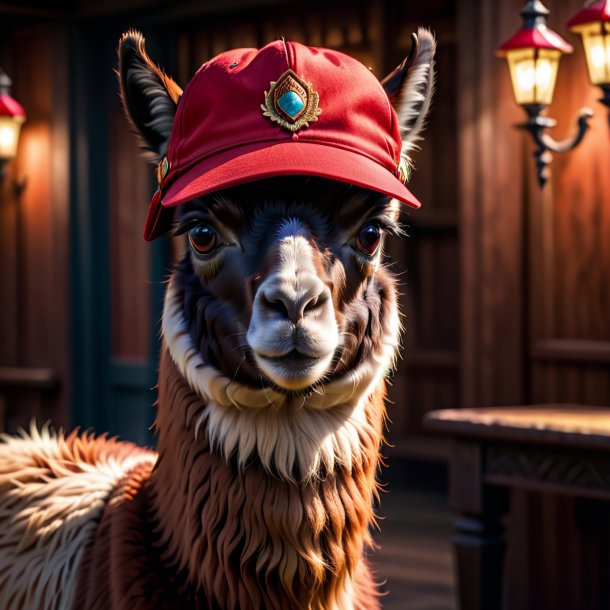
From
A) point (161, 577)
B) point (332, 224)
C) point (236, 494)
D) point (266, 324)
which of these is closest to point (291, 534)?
point (236, 494)

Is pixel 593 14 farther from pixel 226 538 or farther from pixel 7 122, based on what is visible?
pixel 7 122

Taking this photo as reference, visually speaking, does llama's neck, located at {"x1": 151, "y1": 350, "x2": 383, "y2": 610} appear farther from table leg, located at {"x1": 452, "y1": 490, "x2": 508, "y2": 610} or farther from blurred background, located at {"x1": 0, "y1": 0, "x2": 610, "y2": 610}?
blurred background, located at {"x1": 0, "y1": 0, "x2": 610, "y2": 610}

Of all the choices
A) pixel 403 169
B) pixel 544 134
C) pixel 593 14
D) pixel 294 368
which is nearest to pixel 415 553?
pixel 544 134

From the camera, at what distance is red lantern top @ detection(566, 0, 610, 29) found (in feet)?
14.8

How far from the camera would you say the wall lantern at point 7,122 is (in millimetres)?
7352

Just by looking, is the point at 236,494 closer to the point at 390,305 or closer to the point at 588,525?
the point at 390,305

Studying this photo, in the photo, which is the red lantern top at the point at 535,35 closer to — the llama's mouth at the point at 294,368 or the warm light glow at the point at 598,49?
the warm light glow at the point at 598,49

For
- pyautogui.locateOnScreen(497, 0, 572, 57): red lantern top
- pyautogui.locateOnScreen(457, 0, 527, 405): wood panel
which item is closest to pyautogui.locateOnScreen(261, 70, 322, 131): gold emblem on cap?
pyautogui.locateOnScreen(497, 0, 572, 57): red lantern top

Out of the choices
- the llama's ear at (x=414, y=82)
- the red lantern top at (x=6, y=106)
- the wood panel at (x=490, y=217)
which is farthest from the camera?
the red lantern top at (x=6, y=106)

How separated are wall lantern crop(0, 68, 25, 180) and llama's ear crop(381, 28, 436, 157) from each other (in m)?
5.63

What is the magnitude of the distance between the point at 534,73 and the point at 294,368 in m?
3.38

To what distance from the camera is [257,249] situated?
187 centimetres

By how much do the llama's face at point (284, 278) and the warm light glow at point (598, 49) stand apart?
2829mm

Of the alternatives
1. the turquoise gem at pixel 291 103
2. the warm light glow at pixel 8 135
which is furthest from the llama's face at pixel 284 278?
the warm light glow at pixel 8 135
